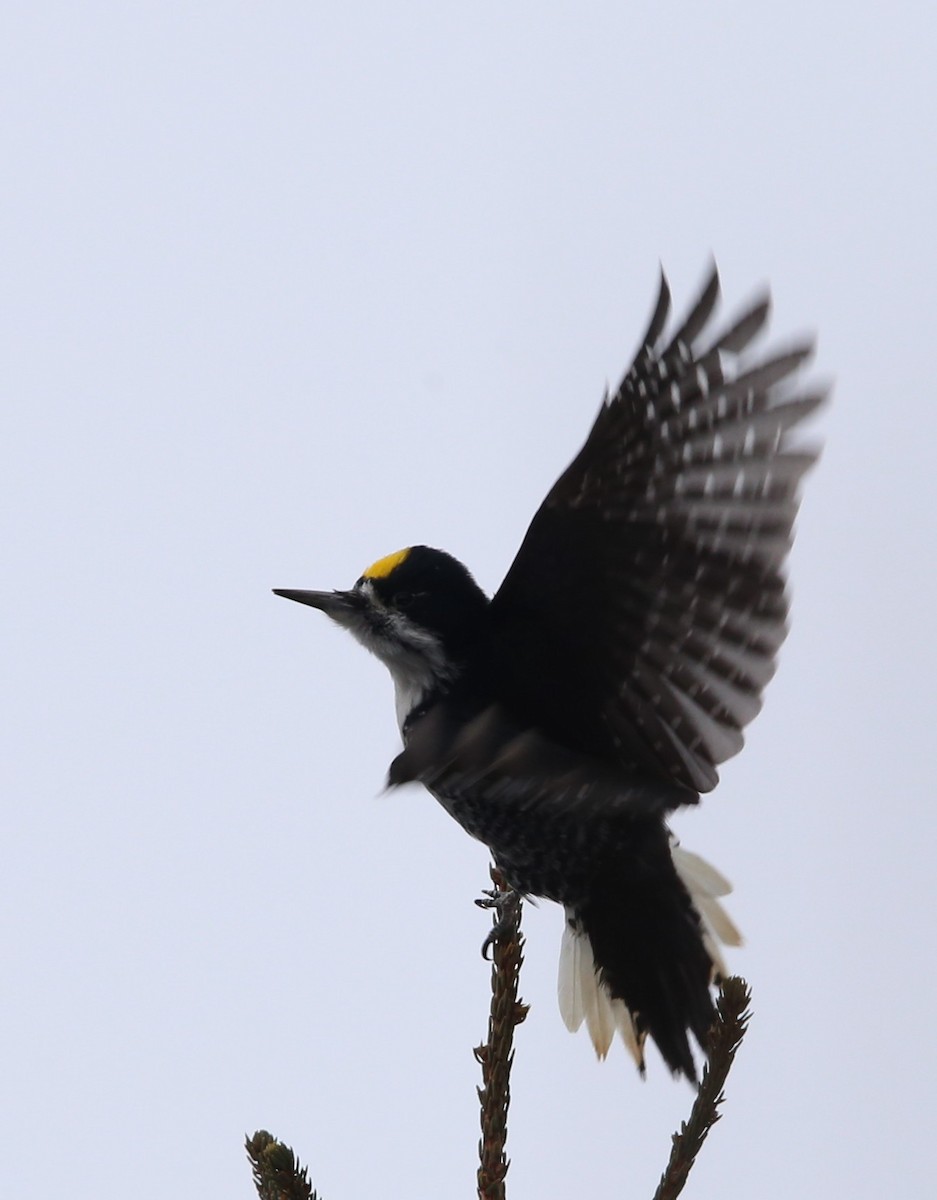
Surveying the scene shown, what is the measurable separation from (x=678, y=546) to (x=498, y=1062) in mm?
1292

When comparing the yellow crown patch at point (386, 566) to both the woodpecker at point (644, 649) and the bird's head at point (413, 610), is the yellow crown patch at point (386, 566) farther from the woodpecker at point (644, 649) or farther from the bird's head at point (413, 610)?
the woodpecker at point (644, 649)

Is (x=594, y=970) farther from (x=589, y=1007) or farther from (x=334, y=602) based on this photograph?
(x=334, y=602)

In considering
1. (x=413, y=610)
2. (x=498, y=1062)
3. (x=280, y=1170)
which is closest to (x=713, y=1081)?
(x=498, y=1062)

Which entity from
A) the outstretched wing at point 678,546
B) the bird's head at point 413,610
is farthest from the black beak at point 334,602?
the outstretched wing at point 678,546

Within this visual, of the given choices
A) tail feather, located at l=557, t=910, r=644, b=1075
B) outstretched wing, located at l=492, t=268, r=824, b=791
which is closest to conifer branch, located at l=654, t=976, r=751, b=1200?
Result: outstretched wing, located at l=492, t=268, r=824, b=791

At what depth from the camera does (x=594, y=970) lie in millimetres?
3877

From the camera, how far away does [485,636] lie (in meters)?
3.73

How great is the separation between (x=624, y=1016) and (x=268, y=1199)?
1.83m

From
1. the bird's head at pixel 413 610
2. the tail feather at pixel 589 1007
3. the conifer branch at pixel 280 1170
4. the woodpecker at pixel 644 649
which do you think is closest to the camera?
the conifer branch at pixel 280 1170

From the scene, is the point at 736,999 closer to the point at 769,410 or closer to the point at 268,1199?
the point at 268,1199

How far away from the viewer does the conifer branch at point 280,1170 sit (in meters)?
2.26

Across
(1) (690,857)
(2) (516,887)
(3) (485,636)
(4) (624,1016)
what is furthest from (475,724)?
(4) (624,1016)

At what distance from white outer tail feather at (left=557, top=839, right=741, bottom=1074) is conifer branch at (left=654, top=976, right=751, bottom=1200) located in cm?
106

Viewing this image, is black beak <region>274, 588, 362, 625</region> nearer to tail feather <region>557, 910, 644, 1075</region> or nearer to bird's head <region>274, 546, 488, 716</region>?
bird's head <region>274, 546, 488, 716</region>
